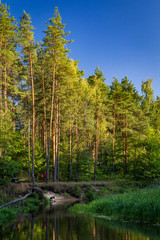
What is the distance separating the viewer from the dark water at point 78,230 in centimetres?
1024

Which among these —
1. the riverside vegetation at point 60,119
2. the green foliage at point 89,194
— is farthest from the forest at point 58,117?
the green foliage at point 89,194

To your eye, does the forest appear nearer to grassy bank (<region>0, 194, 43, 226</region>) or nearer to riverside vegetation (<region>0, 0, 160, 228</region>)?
riverside vegetation (<region>0, 0, 160, 228</region>)

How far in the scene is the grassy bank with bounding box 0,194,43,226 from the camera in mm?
14880

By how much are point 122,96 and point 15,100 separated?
17.1m

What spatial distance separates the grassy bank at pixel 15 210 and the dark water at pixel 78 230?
1053 millimetres

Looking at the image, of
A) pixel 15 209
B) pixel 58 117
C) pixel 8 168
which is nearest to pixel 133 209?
pixel 15 209

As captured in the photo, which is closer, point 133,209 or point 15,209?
point 133,209

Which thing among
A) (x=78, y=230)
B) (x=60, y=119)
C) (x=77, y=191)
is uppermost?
(x=60, y=119)

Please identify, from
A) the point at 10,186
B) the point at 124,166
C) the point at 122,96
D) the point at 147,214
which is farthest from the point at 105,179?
the point at 147,214

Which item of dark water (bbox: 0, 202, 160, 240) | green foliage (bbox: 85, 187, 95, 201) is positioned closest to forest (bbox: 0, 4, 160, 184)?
green foliage (bbox: 85, 187, 95, 201)

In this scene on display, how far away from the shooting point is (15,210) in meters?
17.8

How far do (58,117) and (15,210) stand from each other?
53.7 feet

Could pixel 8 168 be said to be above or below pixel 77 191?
above

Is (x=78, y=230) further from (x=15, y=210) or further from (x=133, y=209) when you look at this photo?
(x=15, y=210)
